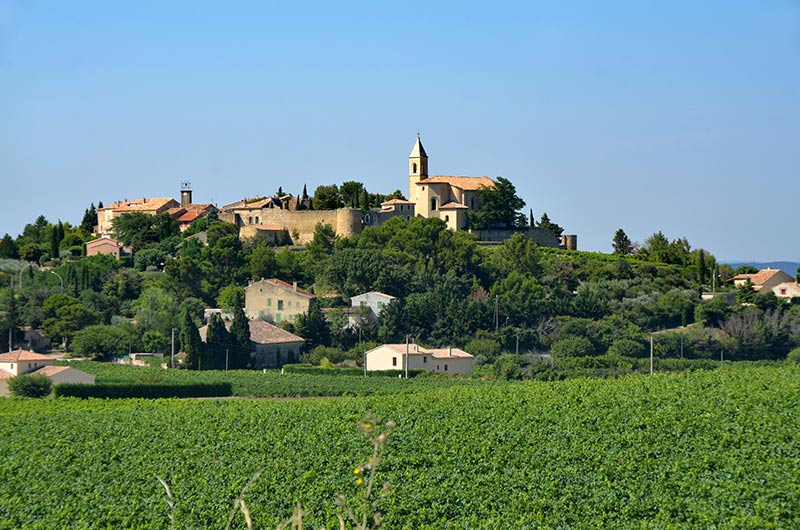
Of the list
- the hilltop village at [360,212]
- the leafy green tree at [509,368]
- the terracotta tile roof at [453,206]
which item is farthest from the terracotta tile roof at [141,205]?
the leafy green tree at [509,368]

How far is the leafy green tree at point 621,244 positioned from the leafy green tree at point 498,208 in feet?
19.3

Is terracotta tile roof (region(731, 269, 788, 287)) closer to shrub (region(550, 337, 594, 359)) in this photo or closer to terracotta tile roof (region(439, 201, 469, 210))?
terracotta tile roof (region(439, 201, 469, 210))

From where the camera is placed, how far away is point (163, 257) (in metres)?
68.2

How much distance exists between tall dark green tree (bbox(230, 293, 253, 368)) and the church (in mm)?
24901

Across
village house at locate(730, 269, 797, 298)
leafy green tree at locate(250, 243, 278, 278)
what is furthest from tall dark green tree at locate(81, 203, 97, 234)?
village house at locate(730, 269, 797, 298)

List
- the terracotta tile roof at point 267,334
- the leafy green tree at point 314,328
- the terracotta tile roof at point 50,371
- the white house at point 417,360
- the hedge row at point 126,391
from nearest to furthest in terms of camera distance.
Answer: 1. the hedge row at point 126,391
2. the terracotta tile roof at point 50,371
3. the white house at point 417,360
4. the terracotta tile roof at point 267,334
5. the leafy green tree at point 314,328

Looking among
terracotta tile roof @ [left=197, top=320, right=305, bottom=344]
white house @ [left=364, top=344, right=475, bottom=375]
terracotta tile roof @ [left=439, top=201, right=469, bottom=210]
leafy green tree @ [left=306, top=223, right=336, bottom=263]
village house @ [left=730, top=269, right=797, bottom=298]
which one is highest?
terracotta tile roof @ [left=439, top=201, right=469, bottom=210]

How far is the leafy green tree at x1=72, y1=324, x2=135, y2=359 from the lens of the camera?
5181cm

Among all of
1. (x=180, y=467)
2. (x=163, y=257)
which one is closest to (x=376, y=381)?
(x=180, y=467)

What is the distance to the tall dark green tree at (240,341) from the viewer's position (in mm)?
48531

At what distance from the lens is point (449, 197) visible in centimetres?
7425

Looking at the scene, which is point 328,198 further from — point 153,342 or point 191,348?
point 191,348

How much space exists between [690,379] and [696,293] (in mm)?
33491

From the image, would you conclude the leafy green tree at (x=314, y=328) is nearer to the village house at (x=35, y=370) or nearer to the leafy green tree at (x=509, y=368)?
the leafy green tree at (x=509, y=368)
